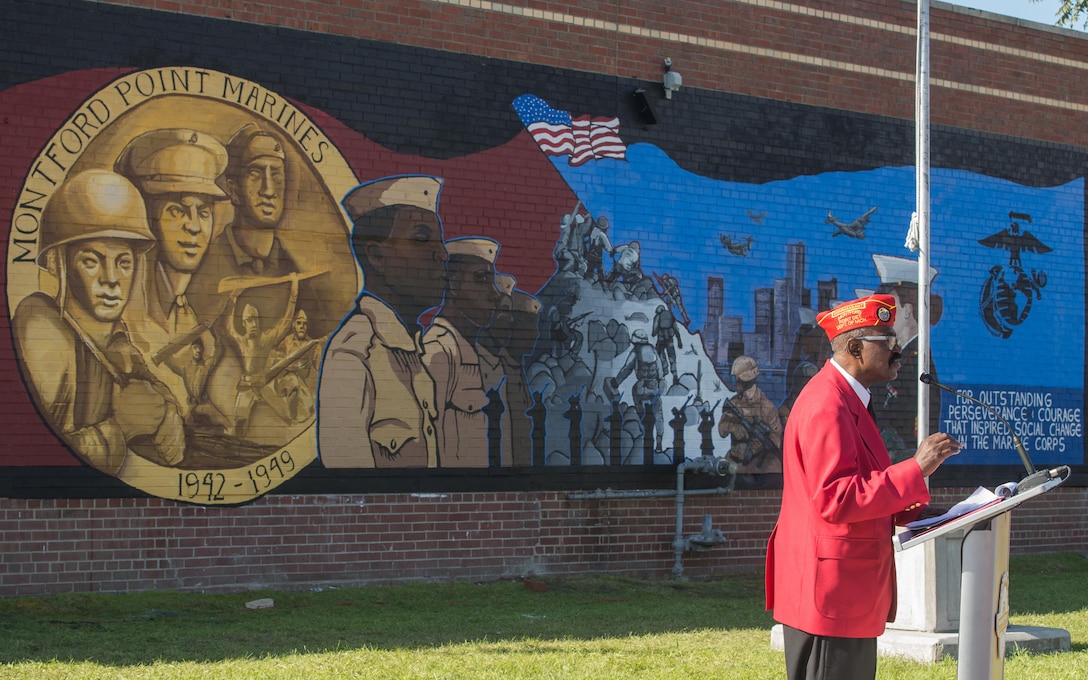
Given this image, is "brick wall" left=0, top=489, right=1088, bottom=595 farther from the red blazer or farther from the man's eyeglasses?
the man's eyeglasses

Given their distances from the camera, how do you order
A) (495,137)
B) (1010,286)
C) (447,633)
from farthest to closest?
(1010,286) < (495,137) < (447,633)

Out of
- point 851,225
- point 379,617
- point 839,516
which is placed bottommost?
point 379,617

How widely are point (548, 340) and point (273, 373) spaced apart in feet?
9.51

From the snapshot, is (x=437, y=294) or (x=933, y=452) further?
(x=437, y=294)

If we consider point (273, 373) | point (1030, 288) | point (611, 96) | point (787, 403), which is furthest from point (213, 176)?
point (1030, 288)

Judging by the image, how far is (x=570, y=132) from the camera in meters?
13.0

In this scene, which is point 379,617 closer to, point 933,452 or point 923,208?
point 923,208

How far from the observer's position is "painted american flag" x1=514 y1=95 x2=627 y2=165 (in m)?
12.8

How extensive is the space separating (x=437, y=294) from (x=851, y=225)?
210 inches

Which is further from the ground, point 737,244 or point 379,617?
point 737,244

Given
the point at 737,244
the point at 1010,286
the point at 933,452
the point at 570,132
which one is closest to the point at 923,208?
the point at 737,244

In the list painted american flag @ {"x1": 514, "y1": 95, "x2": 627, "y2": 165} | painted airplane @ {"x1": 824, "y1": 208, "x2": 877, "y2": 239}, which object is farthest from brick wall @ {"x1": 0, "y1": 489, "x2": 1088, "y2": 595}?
painted american flag @ {"x1": 514, "y1": 95, "x2": 627, "y2": 165}

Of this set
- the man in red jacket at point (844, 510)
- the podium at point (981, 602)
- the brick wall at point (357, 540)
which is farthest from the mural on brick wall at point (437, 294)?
the podium at point (981, 602)

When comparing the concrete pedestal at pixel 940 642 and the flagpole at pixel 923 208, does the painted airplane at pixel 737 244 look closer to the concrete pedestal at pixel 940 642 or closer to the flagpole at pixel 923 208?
the flagpole at pixel 923 208
